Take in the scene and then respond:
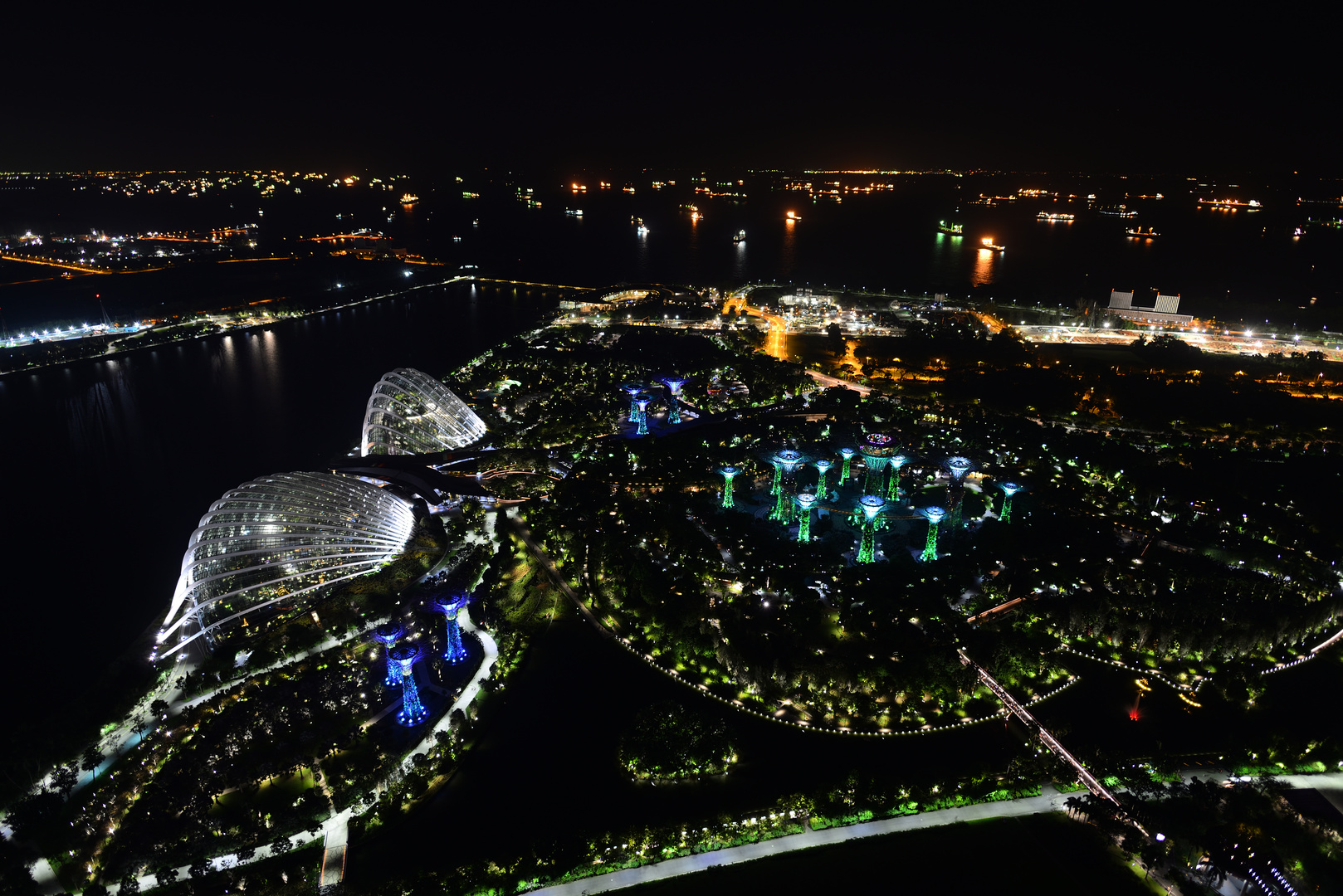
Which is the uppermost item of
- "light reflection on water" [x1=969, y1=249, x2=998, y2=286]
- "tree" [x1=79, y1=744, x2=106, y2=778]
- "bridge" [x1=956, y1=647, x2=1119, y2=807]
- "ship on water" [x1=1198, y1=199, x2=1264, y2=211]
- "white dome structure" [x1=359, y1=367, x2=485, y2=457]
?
"ship on water" [x1=1198, y1=199, x2=1264, y2=211]

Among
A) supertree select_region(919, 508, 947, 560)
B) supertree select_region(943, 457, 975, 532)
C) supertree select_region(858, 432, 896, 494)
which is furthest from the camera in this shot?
supertree select_region(858, 432, 896, 494)

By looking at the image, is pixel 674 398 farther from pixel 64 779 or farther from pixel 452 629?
pixel 64 779

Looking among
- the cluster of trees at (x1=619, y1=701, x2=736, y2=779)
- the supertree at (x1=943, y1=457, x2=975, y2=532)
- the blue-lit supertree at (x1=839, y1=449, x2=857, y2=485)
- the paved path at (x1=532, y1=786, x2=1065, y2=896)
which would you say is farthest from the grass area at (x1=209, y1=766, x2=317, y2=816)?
the supertree at (x1=943, y1=457, x2=975, y2=532)

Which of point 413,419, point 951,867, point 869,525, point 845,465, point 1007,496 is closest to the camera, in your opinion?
point 951,867

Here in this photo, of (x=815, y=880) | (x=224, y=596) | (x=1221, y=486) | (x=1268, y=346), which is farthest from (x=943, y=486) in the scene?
(x=1268, y=346)

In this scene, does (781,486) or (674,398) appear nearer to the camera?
(781,486)

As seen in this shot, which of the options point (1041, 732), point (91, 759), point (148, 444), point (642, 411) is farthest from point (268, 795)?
point (148, 444)

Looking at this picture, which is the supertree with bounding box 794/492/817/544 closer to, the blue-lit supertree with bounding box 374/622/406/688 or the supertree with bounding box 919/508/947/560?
A: the supertree with bounding box 919/508/947/560
